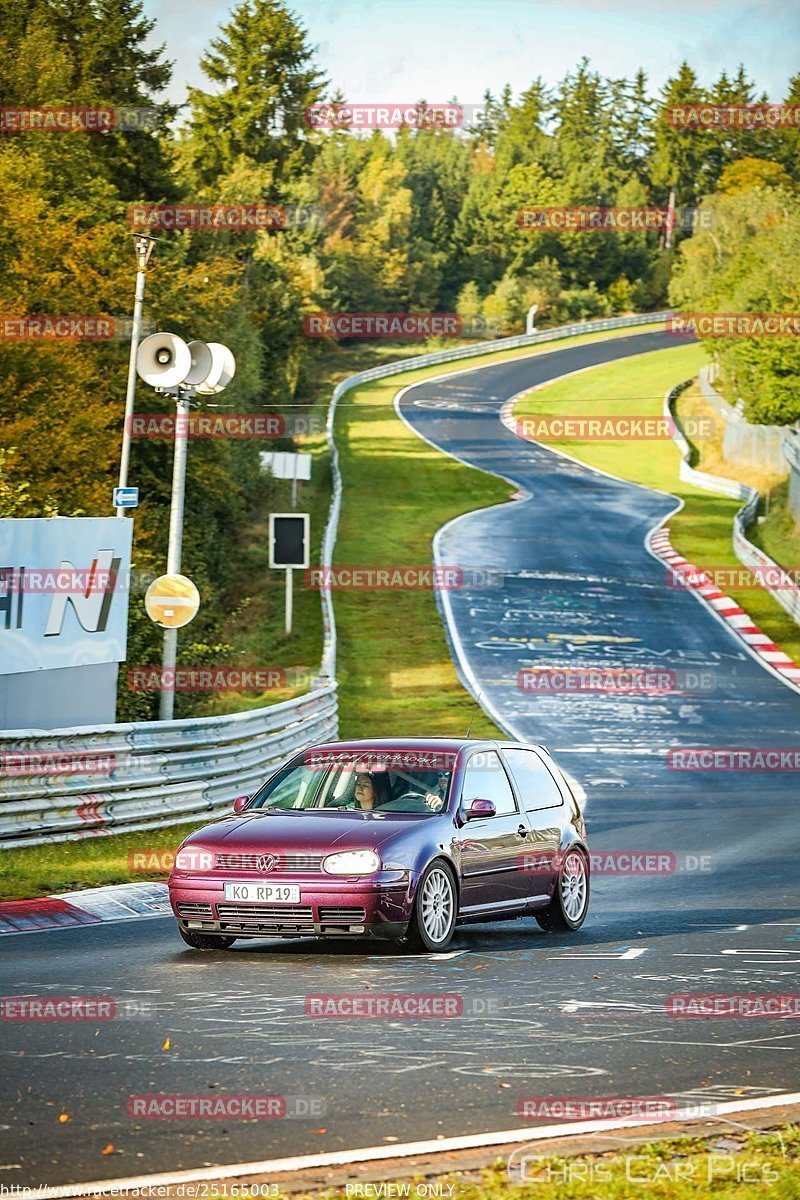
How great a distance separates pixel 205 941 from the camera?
446 inches

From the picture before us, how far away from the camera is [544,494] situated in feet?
200

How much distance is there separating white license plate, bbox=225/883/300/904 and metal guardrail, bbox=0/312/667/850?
5034mm

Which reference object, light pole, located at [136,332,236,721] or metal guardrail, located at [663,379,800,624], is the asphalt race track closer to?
light pole, located at [136,332,236,721]

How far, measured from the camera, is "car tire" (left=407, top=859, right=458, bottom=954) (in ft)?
36.1

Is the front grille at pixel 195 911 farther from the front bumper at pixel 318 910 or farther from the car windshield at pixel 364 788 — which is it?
the car windshield at pixel 364 788

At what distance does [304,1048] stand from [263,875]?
122 inches

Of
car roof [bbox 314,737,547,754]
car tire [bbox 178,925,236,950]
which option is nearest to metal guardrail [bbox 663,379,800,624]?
car roof [bbox 314,737,547,754]

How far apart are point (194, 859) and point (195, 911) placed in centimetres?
34

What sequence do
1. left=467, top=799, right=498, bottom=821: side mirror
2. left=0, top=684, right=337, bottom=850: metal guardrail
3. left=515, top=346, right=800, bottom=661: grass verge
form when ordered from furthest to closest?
left=515, top=346, right=800, bottom=661: grass verge
left=0, top=684, right=337, bottom=850: metal guardrail
left=467, top=799, right=498, bottom=821: side mirror

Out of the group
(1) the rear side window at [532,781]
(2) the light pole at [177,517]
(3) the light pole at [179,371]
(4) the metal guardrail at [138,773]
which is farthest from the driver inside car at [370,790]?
(3) the light pole at [179,371]

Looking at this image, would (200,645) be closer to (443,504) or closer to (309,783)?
(309,783)

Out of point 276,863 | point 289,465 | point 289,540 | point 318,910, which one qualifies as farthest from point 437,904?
point 289,465

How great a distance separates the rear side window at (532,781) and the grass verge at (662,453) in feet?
86.5

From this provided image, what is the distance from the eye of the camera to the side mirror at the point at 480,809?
11742 millimetres
